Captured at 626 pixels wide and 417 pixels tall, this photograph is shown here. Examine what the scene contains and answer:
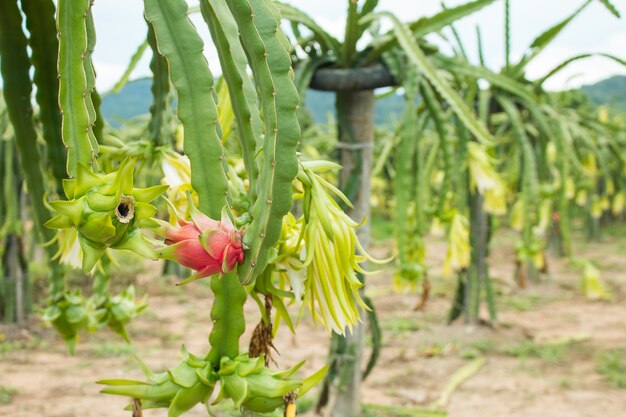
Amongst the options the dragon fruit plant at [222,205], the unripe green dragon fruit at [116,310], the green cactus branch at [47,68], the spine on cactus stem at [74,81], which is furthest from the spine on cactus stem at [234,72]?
the unripe green dragon fruit at [116,310]

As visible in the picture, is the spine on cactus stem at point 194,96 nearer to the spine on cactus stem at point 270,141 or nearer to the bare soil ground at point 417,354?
the spine on cactus stem at point 270,141

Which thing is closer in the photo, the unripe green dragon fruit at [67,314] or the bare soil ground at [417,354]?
the unripe green dragon fruit at [67,314]

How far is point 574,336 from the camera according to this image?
297 cm

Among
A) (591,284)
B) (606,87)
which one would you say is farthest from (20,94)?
(606,87)

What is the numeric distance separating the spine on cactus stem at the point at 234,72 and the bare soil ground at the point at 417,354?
1032 millimetres

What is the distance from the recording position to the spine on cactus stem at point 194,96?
0.49 meters

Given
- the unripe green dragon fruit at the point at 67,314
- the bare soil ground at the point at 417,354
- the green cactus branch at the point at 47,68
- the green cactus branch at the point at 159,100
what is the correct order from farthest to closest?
the bare soil ground at the point at 417,354 < the unripe green dragon fruit at the point at 67,314 < the green cactus branch at the point at 159,100 < the green cactus branch at the point at 47,68

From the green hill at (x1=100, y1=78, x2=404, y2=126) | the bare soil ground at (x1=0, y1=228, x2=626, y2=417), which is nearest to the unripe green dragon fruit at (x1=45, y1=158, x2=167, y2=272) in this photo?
the bare soil ground at (x1=0, y1=228, x2=626, y2=417)

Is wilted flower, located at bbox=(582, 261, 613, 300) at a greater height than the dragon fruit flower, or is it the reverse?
the dragon fruit flower

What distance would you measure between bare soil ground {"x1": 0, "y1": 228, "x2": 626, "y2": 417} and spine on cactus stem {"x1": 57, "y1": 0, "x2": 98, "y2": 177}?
107 centimetres

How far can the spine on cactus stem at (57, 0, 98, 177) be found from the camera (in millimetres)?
512

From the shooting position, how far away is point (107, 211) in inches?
15.8

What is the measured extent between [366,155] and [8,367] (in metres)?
1.94

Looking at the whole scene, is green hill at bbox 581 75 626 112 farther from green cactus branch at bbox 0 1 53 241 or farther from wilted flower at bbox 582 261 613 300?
green cactus branch at bbox 0 1 53 241
